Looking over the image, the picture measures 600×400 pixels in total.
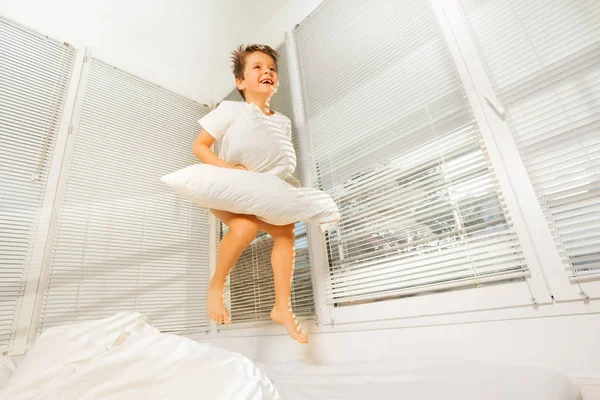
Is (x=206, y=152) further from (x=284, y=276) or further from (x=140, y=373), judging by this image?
(x=140, y=373)

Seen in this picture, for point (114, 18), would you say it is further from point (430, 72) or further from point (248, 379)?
point (248, 379)

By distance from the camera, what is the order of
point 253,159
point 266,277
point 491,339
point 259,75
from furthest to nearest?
1. point 266,277
2. point 259,75
3. point 253,159
4. point 491,339

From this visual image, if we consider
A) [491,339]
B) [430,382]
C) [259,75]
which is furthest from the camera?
[259,75]

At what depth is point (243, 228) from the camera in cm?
141

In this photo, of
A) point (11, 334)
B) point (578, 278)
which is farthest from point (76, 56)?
point (578, 278)

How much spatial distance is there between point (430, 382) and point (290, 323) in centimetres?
71

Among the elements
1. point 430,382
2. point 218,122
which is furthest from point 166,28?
point 430,382

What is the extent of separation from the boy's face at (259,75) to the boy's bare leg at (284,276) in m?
0.69

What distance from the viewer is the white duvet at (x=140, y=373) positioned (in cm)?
55

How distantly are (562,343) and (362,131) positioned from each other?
120 cm

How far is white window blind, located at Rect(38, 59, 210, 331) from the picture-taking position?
6.35 feet

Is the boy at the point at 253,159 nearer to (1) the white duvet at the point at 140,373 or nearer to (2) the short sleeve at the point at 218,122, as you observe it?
(2) the short sleeve at the point at 218,122

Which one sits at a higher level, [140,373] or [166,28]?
[166,28]

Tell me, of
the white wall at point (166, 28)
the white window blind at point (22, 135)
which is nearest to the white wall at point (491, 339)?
the white window blind at point (22, 135)
